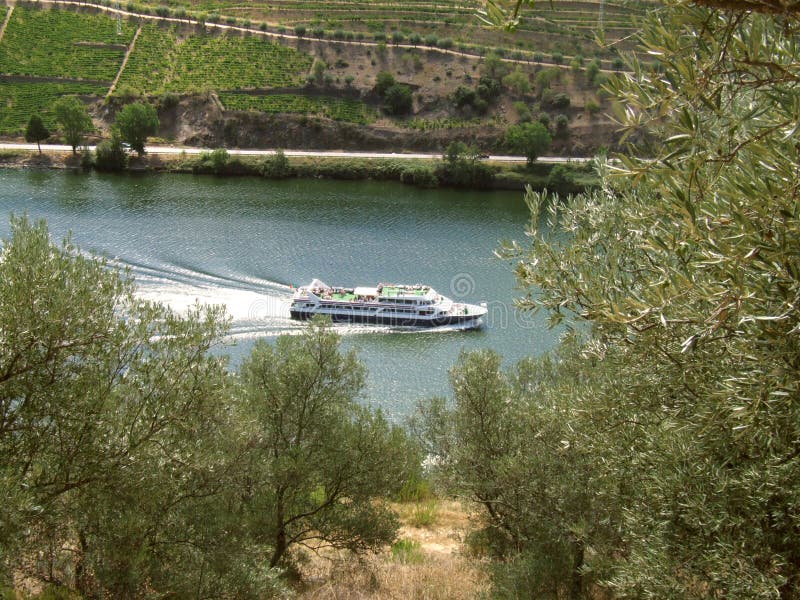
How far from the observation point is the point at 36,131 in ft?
177

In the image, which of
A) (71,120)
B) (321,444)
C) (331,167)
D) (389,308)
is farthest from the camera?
(331,167)

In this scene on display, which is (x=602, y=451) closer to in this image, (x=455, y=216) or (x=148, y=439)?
(x=148, y=439)

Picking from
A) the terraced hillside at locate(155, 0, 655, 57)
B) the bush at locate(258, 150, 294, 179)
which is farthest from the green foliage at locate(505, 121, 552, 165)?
the bush at locate(258, 150, 294, 179)

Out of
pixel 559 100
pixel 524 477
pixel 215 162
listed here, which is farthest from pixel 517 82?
pixel 524 477

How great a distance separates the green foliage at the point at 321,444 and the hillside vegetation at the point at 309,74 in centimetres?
4820

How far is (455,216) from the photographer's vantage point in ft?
147

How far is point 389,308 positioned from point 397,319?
1.92ft

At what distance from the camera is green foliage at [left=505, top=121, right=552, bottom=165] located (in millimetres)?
53188

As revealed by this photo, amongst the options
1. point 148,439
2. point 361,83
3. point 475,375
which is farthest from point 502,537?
point 361,83

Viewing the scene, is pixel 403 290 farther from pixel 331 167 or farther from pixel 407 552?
pixel 331 167

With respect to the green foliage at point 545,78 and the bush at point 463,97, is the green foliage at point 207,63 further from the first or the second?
the green foliage at point 545,78

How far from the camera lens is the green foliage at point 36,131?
176ft

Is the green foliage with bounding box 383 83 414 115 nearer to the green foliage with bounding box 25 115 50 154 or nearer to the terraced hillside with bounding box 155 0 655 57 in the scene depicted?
the terraced hillside with bounding box 155 0 655 57

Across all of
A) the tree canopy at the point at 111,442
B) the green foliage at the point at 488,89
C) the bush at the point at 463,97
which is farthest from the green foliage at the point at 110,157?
the tree canopy at the point at 111,442
